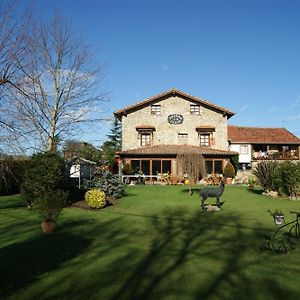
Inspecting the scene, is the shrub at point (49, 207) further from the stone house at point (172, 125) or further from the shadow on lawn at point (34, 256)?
the stone house at point (172, 125)

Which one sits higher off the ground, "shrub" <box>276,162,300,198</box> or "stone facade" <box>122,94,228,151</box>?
"stone facade" <box>122,94,228,151</box>

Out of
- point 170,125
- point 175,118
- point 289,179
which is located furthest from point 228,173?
point 289,179

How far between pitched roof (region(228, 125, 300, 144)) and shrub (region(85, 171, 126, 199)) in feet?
89.0

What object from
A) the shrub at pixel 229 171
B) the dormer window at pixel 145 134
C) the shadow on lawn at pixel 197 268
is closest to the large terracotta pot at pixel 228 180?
the shrub at pixel 229 171

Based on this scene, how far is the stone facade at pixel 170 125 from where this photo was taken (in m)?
37.0

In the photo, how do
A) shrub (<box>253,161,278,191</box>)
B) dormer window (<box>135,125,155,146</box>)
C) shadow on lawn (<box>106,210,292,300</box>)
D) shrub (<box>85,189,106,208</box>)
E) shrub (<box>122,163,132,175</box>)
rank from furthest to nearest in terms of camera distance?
dormer window (<box>135,125,155,146</box>)
shrub (<box>122,163,132,175</box>)
shrub (<box>253,161,278,191</box>)
shrub (<box>85,189,106,208</box>)
shadow on lawn (<box>106,210,292,300</box>)

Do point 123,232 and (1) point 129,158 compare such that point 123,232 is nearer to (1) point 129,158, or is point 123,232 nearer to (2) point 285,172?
(2) point 285,172

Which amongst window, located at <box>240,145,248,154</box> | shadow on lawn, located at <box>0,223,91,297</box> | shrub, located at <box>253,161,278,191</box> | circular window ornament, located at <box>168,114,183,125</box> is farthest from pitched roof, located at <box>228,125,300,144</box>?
shadow on lawn, located at <box>0,223,91,297</box>

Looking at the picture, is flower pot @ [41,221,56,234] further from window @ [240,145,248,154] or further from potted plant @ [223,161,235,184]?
window @ [240,145,248,154]

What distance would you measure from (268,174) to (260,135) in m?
26.3

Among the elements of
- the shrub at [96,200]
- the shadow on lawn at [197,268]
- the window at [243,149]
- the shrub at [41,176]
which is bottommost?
the shadow on lawn at [197,268]

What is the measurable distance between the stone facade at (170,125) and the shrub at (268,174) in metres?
14.1

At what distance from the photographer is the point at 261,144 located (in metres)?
46.6

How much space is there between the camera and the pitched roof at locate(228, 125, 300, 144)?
45.7m
